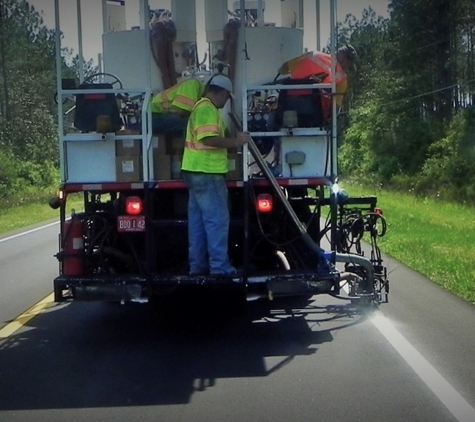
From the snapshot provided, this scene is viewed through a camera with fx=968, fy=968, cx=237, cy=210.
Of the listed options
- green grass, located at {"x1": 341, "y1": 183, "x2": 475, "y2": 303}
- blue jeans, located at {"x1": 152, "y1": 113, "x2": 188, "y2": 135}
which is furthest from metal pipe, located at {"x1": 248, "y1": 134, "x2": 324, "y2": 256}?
green grass, located at {"x1": 341, "y1": 183, "x2": 475, "y2": 303}

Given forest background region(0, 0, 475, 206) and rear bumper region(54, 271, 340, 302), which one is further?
forest background region(0, 0, 475, 206)

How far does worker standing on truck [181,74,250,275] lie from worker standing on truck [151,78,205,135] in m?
0.33

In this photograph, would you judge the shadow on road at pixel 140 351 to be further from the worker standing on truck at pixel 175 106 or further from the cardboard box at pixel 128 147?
the worker standing on truck at pixel 175 106

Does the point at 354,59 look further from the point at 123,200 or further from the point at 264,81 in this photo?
the point at 123,200

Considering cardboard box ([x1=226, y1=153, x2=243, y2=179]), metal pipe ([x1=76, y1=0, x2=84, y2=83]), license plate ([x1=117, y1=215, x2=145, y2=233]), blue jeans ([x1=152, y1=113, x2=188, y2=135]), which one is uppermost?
metal pipe ([x1=76, y1=0, x2=84, y2=83])

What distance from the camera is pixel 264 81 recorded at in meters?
10.2

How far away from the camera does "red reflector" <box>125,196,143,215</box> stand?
9289 millimetres

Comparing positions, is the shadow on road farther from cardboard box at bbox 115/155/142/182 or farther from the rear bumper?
cardboard box at bbox 115/155/142/182

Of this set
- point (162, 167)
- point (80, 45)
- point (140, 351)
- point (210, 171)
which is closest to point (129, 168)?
point (162, 167)

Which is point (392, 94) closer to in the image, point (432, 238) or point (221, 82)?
point (432, 238)

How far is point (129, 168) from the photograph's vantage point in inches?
364

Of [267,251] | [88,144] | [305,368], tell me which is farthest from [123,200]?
[305,368]

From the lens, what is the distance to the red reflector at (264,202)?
9305 millimetres

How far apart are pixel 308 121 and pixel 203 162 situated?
113 cm
